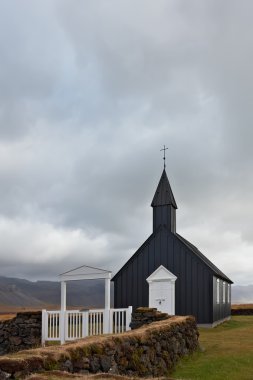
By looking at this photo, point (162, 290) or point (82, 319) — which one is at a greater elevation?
point (162, 290)

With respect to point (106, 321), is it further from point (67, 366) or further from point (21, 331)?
point (67, 366)

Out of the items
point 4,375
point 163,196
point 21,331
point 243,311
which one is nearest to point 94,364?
point 4,375

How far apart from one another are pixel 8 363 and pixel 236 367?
8.46 metres

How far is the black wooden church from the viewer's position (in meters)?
29.9

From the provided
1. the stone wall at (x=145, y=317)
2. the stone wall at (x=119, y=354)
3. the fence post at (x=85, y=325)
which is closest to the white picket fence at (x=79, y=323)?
the fence post at (x=85, y=325)

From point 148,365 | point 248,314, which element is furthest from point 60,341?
point 248,314

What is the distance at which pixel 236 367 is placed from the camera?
14.6m

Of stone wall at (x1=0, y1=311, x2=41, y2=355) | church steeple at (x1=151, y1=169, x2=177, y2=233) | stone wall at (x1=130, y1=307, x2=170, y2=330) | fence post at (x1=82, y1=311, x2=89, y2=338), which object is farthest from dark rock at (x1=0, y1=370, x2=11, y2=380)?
church steeple at (x1=151, y1=169, x2=177, y2=233)

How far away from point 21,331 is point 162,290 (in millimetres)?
11635

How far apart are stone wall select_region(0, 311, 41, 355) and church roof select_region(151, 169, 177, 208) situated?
1375 centimetres

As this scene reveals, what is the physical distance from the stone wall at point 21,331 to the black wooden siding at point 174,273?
1137 centimetres

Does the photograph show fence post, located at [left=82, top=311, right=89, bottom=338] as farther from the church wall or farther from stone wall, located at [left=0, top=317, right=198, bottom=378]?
the church wall

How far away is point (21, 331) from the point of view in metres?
20.9

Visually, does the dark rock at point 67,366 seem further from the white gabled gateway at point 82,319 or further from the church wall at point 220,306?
the church wall at point 220,306
